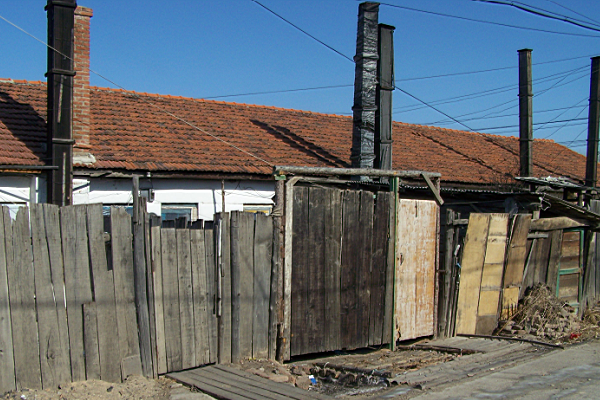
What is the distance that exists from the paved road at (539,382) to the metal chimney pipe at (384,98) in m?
5.24

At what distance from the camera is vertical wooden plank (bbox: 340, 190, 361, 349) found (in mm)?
6945

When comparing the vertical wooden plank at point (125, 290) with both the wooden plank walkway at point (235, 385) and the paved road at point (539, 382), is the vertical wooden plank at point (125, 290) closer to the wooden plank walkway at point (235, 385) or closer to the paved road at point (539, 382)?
the wooden plank walkway at point (235, 385)

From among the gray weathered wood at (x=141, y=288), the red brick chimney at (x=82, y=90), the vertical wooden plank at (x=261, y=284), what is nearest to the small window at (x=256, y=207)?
the red brick chimney at (x=82, y=90)

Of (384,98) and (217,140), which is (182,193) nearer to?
(217,140)

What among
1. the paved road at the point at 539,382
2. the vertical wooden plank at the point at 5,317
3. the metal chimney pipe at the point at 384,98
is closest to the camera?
the vertical wooden plank at the point at 5,317

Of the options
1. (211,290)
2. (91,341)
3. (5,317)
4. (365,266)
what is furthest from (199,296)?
(365,266)

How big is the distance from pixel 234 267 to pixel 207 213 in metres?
5.11

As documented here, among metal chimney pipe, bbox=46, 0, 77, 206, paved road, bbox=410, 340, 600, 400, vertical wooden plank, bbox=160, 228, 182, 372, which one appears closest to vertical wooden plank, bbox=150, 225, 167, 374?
vertical wooden plank, bbox=160, 228, 182, 372

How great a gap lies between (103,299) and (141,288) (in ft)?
1.20

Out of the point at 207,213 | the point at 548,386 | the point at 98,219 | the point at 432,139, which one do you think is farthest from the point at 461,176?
the point at 98,219

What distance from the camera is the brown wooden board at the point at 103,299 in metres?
5.15

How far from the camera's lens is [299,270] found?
21.5 feet

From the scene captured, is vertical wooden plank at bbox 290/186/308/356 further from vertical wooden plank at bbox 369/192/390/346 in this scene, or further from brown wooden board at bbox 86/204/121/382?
brown wooden board at bbox 86/204/121/382

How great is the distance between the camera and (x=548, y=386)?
237 inches
